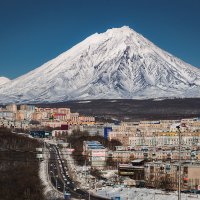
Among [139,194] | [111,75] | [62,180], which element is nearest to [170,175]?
[139,194]

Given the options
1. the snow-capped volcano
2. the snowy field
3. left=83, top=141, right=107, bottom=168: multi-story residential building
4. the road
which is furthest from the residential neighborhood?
the snow-capped volcano

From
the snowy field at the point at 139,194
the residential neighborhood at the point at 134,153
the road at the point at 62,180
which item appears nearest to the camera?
the snowy field at the point at 139,194

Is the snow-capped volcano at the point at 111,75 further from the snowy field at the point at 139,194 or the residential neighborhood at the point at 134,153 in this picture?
the snowy field at the point at 139,194

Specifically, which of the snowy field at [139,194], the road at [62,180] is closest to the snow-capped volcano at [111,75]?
the road at [62,180]

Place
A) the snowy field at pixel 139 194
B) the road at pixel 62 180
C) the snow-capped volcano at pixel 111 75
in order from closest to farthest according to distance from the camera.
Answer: the snowy field at pixel 139 194 < the road at pixel 62 180 < the snow-capped volcano at pixel 111 75

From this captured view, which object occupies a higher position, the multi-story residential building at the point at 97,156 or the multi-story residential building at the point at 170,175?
the multi-story residential building at the point at 97,156

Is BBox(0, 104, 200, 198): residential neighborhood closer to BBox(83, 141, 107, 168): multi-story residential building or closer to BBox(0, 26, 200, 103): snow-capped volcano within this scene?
BBox(83, 141, 107, 168): multi-story residential building

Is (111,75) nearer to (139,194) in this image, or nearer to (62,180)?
(62,180)
